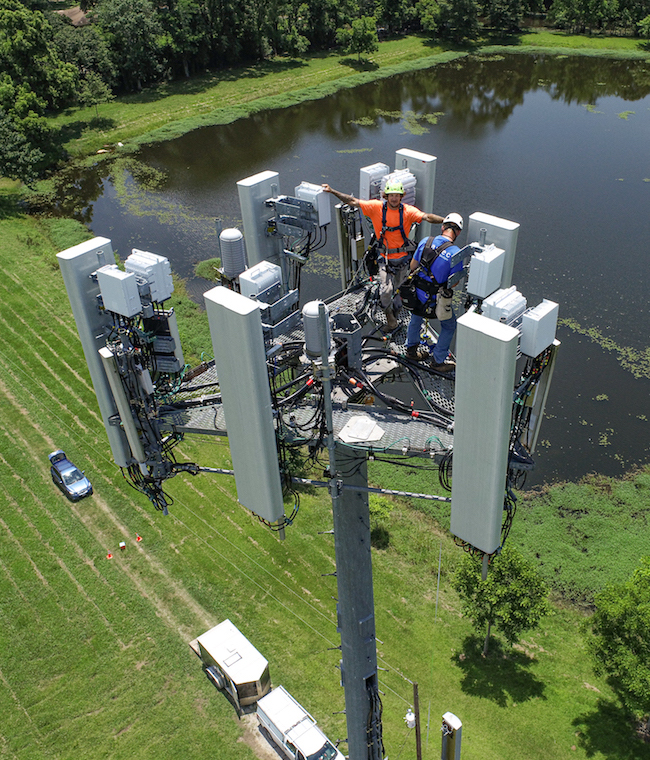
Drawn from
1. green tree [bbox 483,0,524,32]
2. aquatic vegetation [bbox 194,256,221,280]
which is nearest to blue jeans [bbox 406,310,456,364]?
aquatic vegetation [bbox 194,256,221,280]

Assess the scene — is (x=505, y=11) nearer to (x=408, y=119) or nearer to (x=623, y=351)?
(x=408, y=119)

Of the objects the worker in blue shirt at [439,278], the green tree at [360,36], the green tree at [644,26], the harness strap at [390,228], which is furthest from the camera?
the green tree at [644,26]

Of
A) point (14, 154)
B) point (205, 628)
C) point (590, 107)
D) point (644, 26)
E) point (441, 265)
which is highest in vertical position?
point (441, 265)

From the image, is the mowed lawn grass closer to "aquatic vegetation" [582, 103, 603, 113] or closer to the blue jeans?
the blue jeans

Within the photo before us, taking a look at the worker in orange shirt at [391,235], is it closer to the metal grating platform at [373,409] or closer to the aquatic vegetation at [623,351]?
the metal grating platform at [373,409]

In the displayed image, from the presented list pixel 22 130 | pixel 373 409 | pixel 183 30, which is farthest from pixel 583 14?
pixel 373 409

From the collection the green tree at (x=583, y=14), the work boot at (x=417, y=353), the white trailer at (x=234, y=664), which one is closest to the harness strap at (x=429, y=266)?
the work boot at (x=417, y=353)
